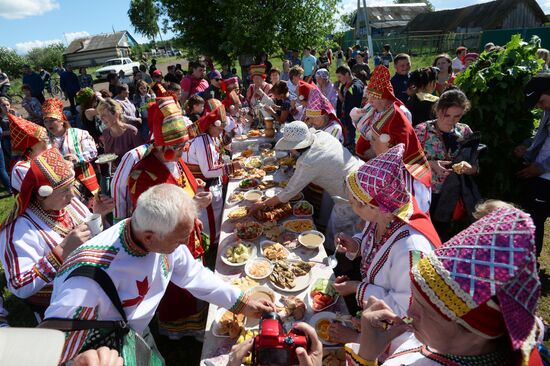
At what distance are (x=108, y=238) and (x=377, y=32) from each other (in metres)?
51.3

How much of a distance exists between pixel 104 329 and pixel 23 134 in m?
3.19

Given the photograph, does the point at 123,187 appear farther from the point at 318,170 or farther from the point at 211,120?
the point at 318,170

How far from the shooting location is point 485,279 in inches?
41.1

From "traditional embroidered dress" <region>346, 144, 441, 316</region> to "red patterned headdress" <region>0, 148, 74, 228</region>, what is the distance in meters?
2.26

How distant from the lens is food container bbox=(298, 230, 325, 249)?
3.06 m

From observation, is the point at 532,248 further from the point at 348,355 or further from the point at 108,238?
the point at 108,238

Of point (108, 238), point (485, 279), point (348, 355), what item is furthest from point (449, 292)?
point (108, 238)

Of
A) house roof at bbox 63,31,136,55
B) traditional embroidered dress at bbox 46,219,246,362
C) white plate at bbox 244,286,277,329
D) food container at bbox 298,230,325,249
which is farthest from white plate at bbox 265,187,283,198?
house roof at bbox 63,31,136,55

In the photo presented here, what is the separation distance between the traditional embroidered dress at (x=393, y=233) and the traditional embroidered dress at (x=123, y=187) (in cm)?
238

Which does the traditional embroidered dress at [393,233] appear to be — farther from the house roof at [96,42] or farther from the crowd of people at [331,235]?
the house roof at [96,42]

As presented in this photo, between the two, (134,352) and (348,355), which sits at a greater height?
(134,352)

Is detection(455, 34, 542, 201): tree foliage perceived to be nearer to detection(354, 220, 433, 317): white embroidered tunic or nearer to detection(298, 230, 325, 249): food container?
detection(298, 230, 325, 249): food container

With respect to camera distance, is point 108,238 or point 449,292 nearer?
point 449,292

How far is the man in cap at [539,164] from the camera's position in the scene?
3.71m
